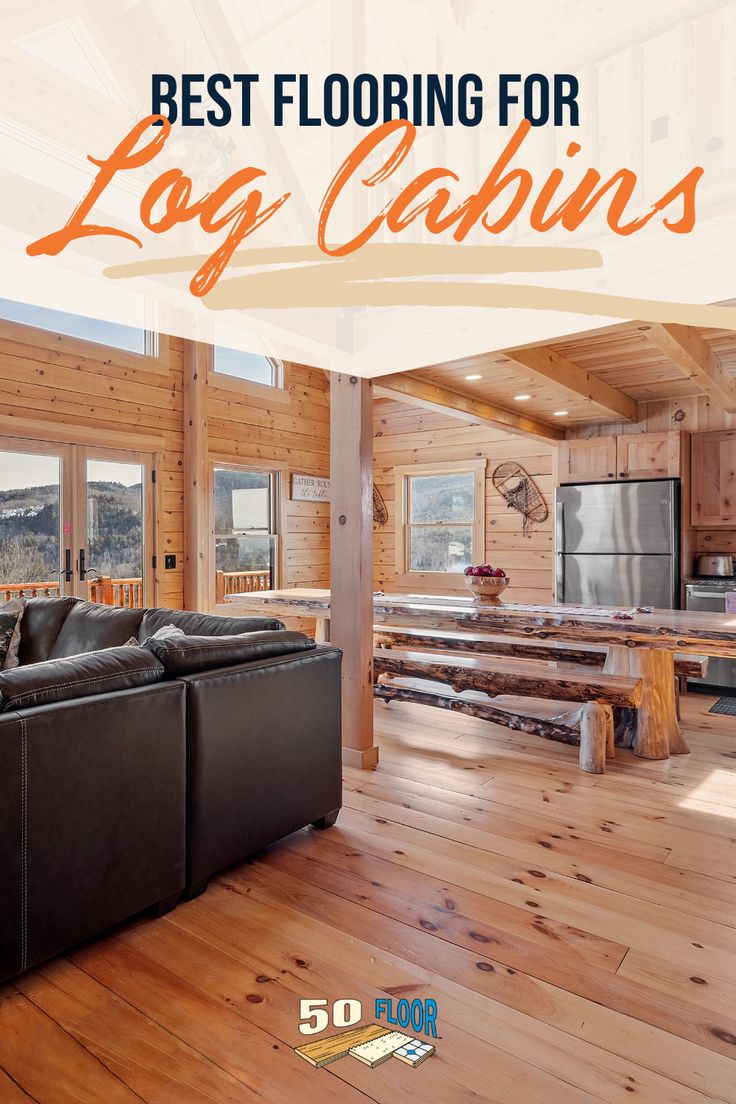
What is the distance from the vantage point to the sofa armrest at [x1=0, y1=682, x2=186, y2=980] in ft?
5.69

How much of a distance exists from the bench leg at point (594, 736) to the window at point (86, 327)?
447 centimetres

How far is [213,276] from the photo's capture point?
114 inches

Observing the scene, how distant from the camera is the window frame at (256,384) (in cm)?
624

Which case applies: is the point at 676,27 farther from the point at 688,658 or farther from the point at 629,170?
the point at 688,658

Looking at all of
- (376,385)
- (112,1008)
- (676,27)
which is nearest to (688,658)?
(376,385)

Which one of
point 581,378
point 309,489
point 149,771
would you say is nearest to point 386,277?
point 581,378

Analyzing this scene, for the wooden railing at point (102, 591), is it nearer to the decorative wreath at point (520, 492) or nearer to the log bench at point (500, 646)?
the log bench at point (500, 646)

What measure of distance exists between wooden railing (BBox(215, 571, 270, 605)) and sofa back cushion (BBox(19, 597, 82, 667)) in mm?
2446

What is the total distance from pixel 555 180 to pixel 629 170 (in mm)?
292

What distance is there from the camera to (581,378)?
4453mm

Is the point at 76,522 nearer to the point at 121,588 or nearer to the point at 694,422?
the point at 121,588

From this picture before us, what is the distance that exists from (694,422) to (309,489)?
12.4 feet

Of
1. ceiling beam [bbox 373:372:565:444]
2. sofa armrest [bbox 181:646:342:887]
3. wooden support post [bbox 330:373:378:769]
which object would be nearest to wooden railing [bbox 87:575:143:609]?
wooden support post [bbox 330:373:378:769]

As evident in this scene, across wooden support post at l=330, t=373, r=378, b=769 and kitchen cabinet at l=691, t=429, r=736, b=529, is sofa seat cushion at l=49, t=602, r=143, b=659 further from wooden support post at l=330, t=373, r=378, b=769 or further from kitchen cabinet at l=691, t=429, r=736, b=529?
kitchen cabinet at l=691, t=429, r=736, b=529
